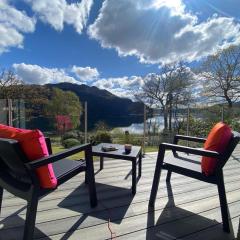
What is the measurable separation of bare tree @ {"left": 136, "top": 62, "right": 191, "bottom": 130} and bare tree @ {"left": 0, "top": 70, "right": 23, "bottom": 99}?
930 cm

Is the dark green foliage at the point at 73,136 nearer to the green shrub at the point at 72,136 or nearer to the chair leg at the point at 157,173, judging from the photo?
the green shrub at the point at 72,136

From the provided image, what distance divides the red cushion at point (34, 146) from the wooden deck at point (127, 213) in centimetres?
46

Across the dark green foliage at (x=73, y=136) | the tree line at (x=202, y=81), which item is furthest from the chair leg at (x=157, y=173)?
the tree line at (x=202, y=81)

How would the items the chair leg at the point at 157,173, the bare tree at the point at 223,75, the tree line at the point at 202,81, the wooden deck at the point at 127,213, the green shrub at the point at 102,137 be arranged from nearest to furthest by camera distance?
the wooden deck at the point at 127,213 → the chair leg at the point at 157,173 → the green shrub at the point at 102,137 → the bare tree at the point at 223,75 → the tree line at the point at 202,81

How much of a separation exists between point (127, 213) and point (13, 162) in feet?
3.71

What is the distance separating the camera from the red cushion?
1728mm

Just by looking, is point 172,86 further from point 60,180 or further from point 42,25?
point 60,180

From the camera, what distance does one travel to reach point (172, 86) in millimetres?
20422

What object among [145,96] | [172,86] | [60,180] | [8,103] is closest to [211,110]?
[8,103]

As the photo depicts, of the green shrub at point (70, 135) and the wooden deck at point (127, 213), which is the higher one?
the green shrub at point (70, 135)

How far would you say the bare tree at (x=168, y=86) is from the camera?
19.6m

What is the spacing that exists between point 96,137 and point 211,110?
373 cm

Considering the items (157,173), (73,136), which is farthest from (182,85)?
(157,173)

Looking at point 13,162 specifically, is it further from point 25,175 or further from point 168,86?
point 168,86
